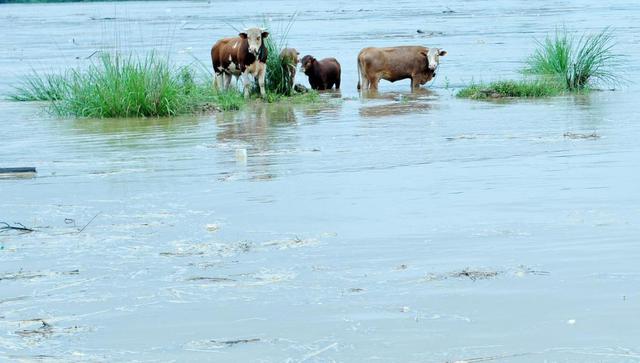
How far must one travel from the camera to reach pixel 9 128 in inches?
635

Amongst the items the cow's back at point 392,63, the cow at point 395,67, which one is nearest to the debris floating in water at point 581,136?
the cow at point 395,67

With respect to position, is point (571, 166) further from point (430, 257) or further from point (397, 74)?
point (397, 74)

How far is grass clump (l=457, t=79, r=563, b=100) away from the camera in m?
18.2

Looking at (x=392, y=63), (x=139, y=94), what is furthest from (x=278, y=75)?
(x=139, y=94)

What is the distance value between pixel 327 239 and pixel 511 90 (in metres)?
10.7

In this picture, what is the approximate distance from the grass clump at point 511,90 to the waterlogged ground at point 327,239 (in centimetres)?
210

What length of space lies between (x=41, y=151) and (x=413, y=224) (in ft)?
20.1

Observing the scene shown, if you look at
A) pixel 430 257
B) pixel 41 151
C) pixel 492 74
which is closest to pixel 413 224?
pixel 430 257

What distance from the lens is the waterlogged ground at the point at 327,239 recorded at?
5898 mm

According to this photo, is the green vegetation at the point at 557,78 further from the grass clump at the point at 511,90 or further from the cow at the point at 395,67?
the cow at the point at 395,67

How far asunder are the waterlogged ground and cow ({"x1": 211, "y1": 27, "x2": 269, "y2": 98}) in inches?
86.4

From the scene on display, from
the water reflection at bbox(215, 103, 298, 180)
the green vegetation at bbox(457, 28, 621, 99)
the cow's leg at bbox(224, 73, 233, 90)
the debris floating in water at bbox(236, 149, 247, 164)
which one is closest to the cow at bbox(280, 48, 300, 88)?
the cow's leg at bbox(224, 73, 233, 90)

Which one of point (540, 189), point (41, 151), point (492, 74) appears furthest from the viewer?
point (492, 74)

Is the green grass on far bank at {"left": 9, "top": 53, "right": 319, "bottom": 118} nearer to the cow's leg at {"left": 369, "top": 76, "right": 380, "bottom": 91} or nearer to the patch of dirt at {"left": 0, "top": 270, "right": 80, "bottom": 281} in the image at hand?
the cow's leg at {"left": 369, "top": 76, "right": 380, "bottom": 91}
